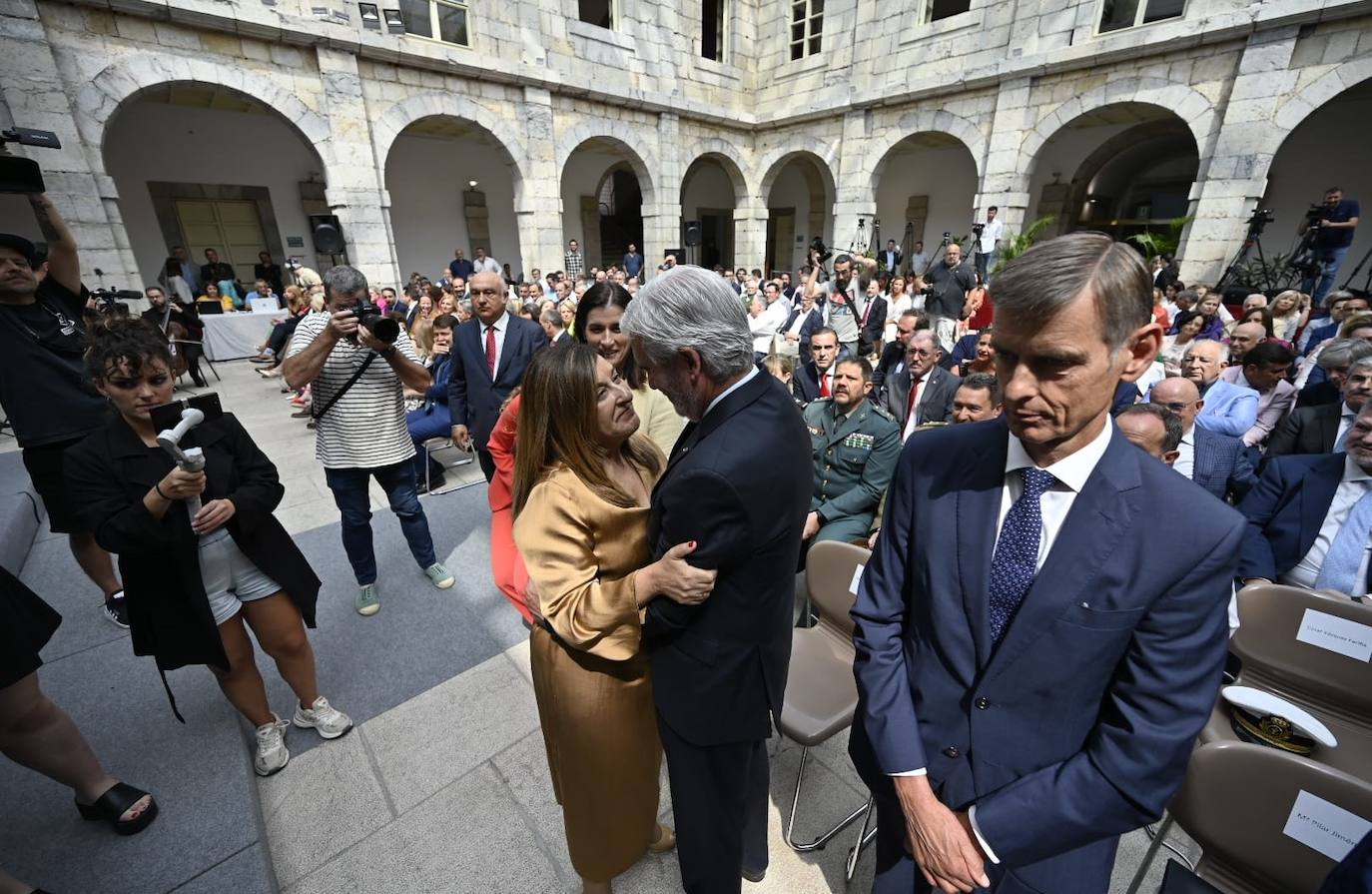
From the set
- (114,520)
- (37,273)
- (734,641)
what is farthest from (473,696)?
(37,273)

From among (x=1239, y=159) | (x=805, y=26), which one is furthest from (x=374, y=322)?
(x=805, y=26)

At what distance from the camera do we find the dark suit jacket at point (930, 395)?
4113 millimetres

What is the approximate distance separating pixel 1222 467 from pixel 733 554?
335 cm

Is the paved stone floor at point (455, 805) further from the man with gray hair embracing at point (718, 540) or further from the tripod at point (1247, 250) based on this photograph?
the tripod at point (1247, 250)

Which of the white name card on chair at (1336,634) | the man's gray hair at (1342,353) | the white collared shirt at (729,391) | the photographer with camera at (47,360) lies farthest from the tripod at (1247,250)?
the photographer with camera at (47,360)

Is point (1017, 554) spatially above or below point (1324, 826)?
above

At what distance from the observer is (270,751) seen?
223 centimetres

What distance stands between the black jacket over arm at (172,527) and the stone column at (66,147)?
7.62m

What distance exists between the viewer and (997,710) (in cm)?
112

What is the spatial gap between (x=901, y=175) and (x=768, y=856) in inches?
676

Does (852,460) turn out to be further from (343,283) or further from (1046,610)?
(343,283)

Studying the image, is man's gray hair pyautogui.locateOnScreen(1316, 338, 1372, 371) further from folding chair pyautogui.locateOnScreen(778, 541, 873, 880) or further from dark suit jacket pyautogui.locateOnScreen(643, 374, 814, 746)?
dark suit jacket pyautogui.locateOnScreen(643, 374, 814, 746)

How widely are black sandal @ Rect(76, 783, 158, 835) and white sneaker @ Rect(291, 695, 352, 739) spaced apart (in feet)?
1.76

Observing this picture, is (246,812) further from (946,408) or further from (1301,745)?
(946,408)
